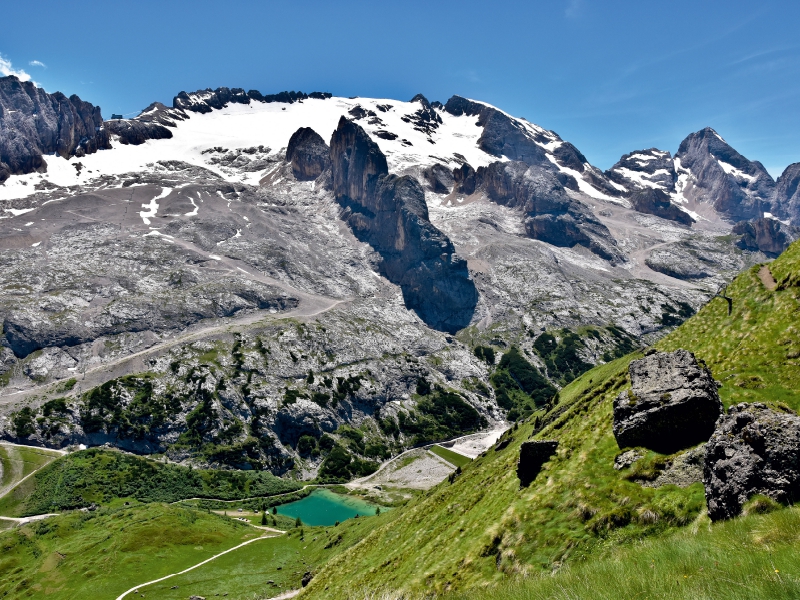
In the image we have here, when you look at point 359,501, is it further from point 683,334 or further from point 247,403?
point 683,334

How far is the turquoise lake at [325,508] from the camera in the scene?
119562 millimetres

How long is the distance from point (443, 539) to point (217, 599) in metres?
44.5

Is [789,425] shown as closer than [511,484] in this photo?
Yes

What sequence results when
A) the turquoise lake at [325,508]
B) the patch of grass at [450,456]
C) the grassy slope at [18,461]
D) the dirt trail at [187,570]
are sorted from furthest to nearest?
the patch of grass at [450,456]
the turquoise lake at [325,508]
the grassy slope at [18,461]
the dirt trail at [187,570]

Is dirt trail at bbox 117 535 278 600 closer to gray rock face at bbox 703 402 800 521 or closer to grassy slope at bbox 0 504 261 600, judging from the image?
grassy slope at bbox 0 504 261 600

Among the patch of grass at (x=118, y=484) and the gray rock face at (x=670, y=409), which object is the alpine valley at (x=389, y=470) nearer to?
the gray rock face at (x=670, y=409)

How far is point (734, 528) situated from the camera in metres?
11.0

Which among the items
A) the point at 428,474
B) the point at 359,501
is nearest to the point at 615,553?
the point at 359,501

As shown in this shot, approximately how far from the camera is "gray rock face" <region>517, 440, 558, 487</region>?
24.3 meters

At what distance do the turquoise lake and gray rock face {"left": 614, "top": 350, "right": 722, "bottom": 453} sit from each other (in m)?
111

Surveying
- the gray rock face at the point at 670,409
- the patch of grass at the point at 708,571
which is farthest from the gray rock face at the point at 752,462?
the gray rock face at the point at 670,409

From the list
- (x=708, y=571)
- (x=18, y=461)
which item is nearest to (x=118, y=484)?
Result: (x=18, y=461)

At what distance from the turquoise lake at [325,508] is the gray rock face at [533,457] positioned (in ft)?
342

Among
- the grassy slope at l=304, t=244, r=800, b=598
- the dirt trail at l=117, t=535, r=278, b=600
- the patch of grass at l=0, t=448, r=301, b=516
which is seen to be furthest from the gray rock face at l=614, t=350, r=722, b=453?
the patch of grass at l=0, t=448, r=301, b=516
